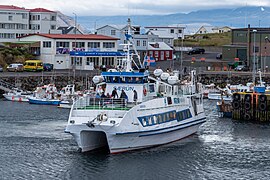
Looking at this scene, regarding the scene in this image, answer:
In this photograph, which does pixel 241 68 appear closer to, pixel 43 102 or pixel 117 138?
pixel 43 102

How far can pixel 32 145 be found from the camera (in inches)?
1661

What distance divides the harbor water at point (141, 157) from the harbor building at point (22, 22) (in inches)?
2139

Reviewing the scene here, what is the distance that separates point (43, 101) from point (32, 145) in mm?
27384

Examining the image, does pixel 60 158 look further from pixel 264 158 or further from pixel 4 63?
pixel 4 63

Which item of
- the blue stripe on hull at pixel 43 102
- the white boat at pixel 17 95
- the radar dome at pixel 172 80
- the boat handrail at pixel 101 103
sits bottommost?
the blue stripe on hull at pixel 43 102

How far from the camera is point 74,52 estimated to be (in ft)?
289

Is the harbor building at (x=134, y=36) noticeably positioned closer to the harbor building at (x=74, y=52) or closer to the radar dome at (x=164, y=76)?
the harbor building at (x=74, y=52)

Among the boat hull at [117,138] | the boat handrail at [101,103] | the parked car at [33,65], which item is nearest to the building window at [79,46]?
the parked car at [33,65]

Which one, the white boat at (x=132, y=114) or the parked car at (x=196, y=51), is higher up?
the parked car at (x=196, y=51)

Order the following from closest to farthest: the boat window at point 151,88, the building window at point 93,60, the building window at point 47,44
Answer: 1. the boat window at point 151,88
2. the building window at point 93,60
3. the building window at point 47,44

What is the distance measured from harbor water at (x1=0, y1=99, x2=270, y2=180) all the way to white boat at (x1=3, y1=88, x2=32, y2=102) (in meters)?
21.1

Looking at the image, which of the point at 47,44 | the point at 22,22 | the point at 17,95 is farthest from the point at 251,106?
the point at 22,22

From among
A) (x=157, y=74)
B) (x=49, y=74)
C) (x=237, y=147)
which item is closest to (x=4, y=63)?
(x=49, y=74)

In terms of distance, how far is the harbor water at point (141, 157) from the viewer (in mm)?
35375
